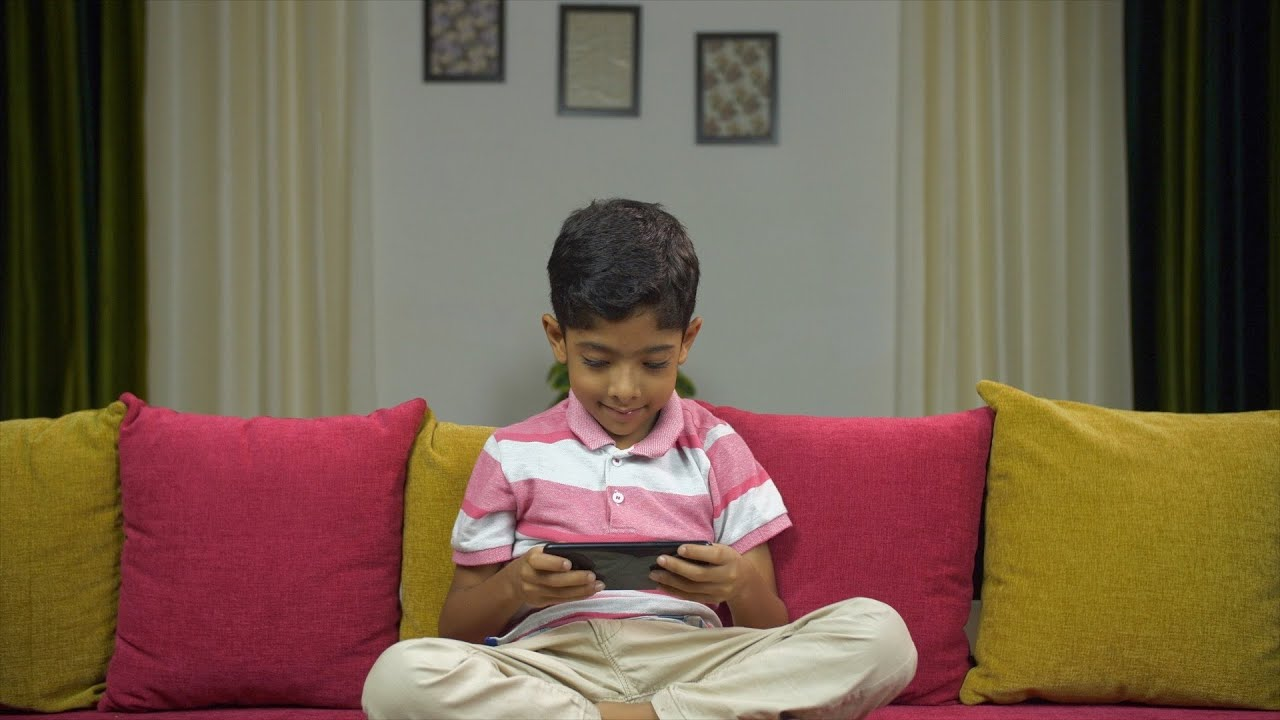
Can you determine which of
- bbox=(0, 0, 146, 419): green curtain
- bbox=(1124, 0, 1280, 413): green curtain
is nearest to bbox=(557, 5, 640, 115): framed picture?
bbox=(0, 0, 146, 419): green curtain

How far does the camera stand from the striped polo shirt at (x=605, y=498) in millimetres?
1604

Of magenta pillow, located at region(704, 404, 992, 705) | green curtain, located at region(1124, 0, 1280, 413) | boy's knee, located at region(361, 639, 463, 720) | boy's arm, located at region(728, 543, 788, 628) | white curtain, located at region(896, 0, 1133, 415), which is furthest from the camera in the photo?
white curtain, located at region(896, 0, 1133, 415)

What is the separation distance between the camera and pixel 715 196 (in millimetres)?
3611

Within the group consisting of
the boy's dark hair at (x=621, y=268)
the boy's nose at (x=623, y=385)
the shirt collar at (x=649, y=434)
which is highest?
the boy's dark hair at (x=621, y=268)

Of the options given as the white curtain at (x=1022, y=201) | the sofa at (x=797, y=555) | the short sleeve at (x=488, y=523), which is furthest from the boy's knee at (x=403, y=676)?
the white curtain at (x=1022, y=201)

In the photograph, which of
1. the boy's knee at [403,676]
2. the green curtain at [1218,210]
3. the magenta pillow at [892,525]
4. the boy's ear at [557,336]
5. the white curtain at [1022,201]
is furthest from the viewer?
the white curtain at [1022,201]

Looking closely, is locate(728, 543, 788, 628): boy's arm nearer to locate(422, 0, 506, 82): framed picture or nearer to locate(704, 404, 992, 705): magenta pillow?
locate(704, 404, 992, 705): magenta pillow

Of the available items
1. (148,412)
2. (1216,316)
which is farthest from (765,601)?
(1216,316)

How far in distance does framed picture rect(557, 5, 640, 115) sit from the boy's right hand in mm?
2383

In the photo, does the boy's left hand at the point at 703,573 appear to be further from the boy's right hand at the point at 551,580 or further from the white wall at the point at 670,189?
the white wall at the point at 670,189

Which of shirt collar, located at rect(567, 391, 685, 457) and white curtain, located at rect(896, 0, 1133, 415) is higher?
white curtain, located at rect(896, 0, 1133, 415)

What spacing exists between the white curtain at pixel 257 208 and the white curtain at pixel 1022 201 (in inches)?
70.8

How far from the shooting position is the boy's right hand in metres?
1.42

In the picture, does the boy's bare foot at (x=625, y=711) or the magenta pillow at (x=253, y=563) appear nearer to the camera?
the boy's bare foot at (x=625, y=711)
